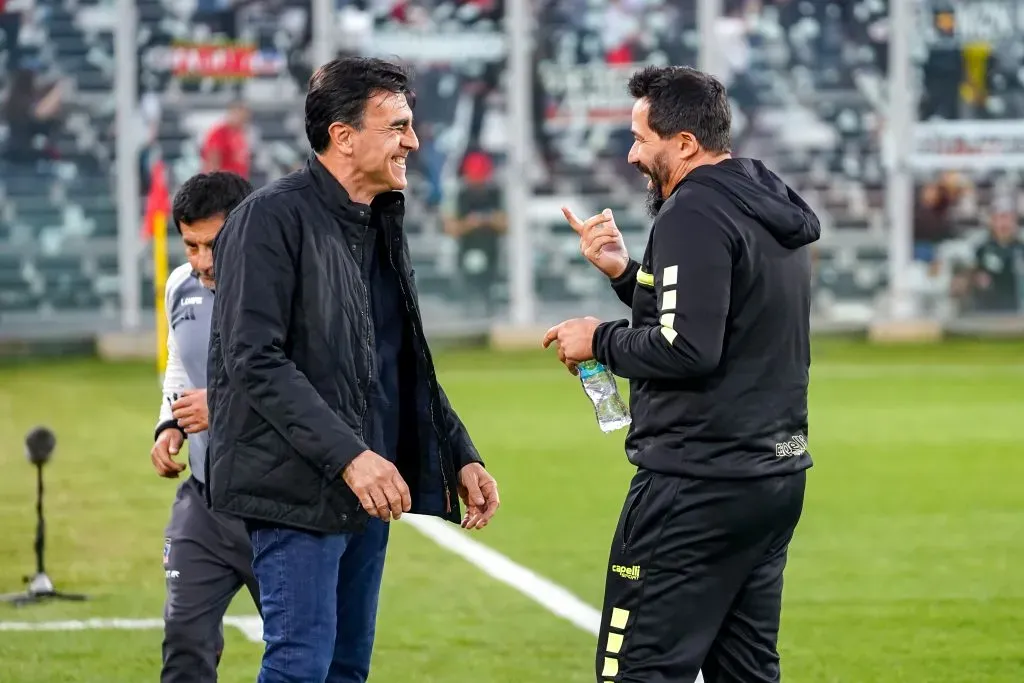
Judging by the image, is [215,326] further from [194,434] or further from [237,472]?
[194,434]

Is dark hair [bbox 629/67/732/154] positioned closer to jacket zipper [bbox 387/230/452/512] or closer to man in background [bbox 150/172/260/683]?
jacket zipper [bbox 387/230/452/512]

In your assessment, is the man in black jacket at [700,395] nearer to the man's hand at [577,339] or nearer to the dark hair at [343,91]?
the man's hand at [577,339]

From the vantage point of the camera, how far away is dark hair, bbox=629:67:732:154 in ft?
15.5

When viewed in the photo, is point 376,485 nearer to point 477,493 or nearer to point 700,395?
point 477,493

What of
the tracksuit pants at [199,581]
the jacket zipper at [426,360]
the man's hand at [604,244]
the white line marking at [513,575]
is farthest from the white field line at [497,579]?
the man's hand at [604,244]

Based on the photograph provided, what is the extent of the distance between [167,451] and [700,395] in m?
1.89

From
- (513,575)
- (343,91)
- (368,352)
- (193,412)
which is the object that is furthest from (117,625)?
(343,91)

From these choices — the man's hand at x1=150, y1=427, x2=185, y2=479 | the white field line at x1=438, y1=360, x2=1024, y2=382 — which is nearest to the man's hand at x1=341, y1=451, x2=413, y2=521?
the man's hand at x1=150, y1=427, x2=185, y2=479

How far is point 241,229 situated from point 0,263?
20.9 metres

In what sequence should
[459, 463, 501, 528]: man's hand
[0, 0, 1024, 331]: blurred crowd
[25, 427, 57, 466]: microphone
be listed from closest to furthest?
1. [459, 463, 501, 528]: man's hand
2. [25, 427, 57, 466]: microphone
3. [0, 0, 1024, 331]: blurred crowd

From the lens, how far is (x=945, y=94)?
85.7ft

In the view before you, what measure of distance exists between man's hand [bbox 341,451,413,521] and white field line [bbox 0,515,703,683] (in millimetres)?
2818

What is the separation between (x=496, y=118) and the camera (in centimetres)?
2553

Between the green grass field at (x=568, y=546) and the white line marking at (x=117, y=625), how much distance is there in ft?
0.29
